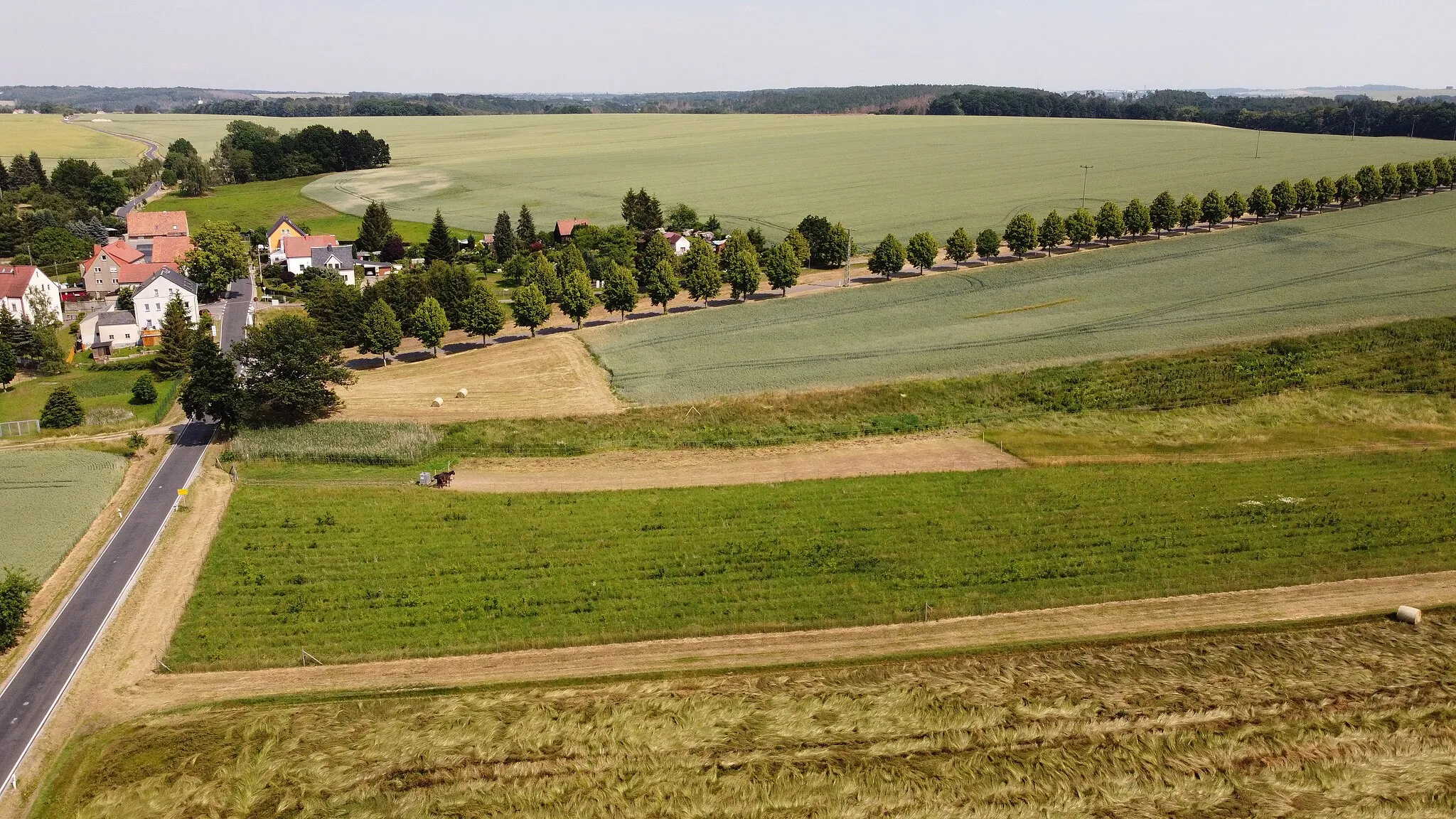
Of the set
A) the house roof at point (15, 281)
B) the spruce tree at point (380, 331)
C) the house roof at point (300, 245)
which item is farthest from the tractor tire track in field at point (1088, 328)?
the house roof at point (15, 281)

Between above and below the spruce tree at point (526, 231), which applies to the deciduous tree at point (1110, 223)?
above

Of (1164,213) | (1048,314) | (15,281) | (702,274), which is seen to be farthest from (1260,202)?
(15,281)

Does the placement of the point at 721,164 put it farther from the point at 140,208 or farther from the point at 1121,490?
the point at 1121,490

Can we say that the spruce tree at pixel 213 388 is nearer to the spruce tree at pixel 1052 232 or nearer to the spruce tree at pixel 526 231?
the spruce tree at pixel 526 231

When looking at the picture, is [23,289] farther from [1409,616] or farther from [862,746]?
[1409,616]

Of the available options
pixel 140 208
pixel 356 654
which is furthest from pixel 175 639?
pixel 140 208

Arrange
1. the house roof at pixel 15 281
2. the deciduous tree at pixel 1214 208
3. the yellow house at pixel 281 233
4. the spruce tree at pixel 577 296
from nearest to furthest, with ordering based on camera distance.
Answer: the spruce tree at pixel 577 296 → the house roof at pixel 15 281 → the deciduous tree at pixel 1214 208 → the yellow house at pixel 281 233
